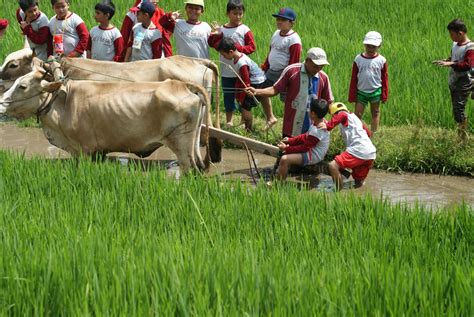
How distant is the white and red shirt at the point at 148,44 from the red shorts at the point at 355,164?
108 inches

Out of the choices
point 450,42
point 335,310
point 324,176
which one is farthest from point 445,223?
point 450,42

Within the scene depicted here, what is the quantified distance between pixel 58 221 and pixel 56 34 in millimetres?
4757

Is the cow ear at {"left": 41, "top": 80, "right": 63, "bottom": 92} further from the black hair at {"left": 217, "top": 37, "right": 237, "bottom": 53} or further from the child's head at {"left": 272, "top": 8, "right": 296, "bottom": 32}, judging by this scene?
the child's head at {"left": 272, "top": 8, "right": 296, "bottom": 32}

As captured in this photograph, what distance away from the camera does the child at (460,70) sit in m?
8.86

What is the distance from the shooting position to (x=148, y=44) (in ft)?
31.9

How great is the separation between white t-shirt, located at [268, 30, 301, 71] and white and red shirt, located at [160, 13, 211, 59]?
701 mm

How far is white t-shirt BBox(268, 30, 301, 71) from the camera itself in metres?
9.52

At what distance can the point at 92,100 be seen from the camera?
25.7ft

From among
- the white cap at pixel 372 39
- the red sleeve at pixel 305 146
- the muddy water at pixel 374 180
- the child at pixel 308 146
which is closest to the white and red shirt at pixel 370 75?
the white cap at pixel 372 39

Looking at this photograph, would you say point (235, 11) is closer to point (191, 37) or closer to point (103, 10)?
point (191, 37)

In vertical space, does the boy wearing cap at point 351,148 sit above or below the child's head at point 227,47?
below

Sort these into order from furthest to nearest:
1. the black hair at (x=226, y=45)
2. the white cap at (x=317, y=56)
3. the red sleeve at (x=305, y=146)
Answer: the black hair at (x=226, y=45) → the white cap at (x=317, y=56) → the red sleeve at (x=305, y=146)

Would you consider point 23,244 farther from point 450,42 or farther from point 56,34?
point 450,42

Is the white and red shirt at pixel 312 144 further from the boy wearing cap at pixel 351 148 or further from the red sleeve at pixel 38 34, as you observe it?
the red sleeve at pixel 38 34
